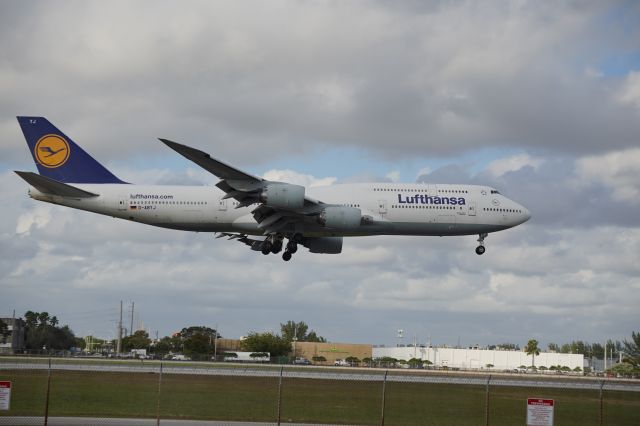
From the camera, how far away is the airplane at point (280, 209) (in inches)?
2020

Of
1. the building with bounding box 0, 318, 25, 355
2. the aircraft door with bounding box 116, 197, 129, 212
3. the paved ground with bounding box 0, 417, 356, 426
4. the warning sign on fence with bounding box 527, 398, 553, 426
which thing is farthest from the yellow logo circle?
the warning sign on fence with bounding box 527, 398, 553, 426

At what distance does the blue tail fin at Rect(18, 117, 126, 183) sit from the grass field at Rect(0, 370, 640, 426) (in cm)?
1474

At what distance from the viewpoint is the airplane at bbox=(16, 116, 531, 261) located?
5131cm

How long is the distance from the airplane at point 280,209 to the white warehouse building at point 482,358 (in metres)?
59.9

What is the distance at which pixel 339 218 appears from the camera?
50406 millimetres

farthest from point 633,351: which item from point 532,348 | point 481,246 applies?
point 481,246

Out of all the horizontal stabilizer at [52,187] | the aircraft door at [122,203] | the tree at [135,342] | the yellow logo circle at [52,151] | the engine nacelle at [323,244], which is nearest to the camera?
the horizontal stabilizer at [52,187]

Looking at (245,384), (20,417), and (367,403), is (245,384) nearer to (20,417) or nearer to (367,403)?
(367,403)

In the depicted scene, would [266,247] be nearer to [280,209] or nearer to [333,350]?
[280,209]

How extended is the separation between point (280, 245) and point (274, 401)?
696 inches

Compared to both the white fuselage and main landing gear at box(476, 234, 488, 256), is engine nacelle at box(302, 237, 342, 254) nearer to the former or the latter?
the white fuselage

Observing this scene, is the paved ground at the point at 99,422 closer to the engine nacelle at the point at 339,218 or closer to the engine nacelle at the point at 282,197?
the engine nacelle at the point at 282,197

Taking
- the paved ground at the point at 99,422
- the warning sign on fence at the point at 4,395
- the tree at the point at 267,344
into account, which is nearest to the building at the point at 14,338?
the tree at the point at 267,344

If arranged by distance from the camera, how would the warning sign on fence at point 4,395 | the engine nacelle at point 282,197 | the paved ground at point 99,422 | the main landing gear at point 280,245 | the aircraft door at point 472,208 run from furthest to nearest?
the aircraft door at point 472,208 < the main landing gear at point 280,245 < the engine nacelle at point 282,197 < the paved ground at point 99,422 < the warning sign on fence at point 4,395
